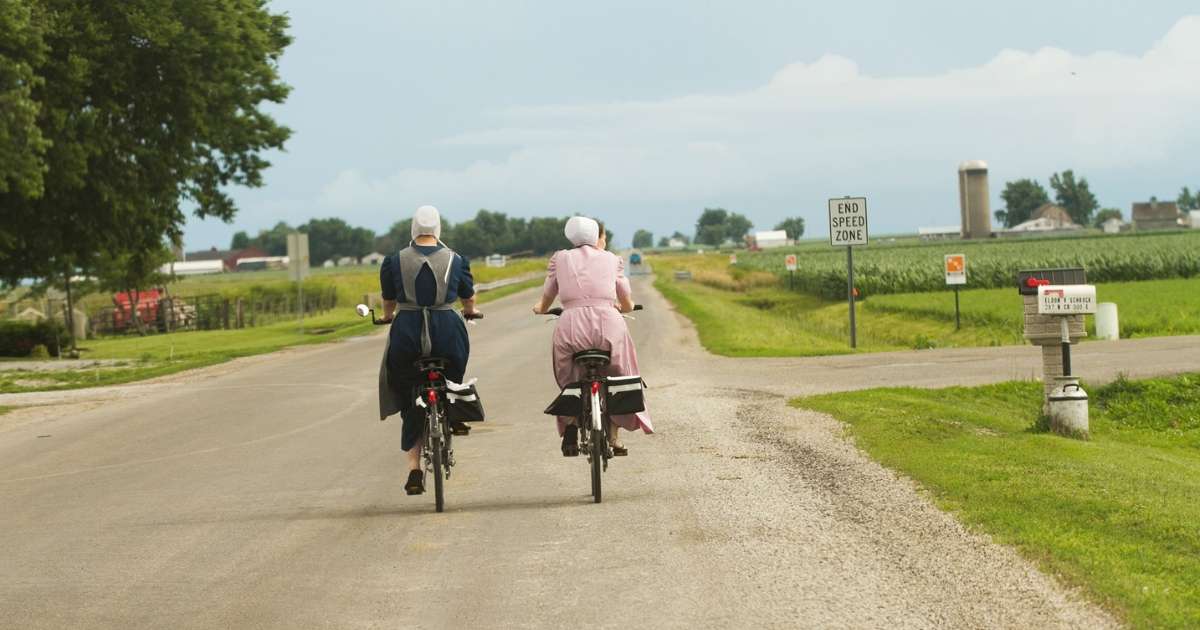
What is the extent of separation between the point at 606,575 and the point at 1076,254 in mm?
61699

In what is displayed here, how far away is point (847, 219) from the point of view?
28.2m

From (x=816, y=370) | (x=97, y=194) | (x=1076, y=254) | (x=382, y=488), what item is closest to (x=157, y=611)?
(x=382, y=488)

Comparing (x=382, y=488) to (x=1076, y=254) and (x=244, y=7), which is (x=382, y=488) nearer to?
(x=244, y=7)

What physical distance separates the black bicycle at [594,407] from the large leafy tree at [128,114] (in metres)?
21.7

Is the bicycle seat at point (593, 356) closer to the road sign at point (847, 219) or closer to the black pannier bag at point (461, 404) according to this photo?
the black pannier bag at point (461, 404)

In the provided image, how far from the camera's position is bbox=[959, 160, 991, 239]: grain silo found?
148 meters

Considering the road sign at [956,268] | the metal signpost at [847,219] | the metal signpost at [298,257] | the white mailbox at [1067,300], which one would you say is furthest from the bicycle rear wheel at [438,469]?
the metal signpost at [298,257]

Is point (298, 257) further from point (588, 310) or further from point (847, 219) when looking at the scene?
point (588, 310)

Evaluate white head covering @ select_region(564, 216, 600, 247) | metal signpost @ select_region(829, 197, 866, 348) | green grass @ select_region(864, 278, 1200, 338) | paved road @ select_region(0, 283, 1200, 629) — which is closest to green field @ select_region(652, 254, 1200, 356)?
green grass @ select_region(864, 278, 1200, 338)

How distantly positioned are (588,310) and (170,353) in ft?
85.3

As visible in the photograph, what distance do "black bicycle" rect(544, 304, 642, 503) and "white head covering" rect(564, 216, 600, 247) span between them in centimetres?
64

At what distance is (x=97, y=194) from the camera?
32625mm

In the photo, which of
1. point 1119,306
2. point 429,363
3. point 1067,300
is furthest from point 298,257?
point 429,363

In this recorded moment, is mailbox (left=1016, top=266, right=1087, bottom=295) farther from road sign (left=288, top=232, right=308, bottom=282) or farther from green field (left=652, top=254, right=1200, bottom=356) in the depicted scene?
road sign (left=288, top=232, right=308, bottom=282)
